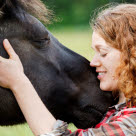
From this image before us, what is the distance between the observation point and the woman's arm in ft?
7.56

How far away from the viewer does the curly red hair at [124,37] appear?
2.45m

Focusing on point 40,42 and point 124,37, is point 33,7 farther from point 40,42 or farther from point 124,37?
point 124,37

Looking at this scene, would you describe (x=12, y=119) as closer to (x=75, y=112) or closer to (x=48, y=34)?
(x=75, y=112)

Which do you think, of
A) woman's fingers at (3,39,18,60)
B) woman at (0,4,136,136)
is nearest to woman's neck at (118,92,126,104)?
woman at (0,4,136,136)

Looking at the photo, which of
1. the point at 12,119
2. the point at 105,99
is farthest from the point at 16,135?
the point at 105,99

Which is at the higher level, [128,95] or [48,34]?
[48,34]

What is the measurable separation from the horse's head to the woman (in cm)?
15

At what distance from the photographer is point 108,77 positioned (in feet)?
8.57

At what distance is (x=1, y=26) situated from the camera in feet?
9.14

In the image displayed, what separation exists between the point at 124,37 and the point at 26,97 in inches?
31.8

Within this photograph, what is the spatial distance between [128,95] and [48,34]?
891 millimetres

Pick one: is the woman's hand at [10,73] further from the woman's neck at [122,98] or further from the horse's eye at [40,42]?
the woman's neck at [122,98]

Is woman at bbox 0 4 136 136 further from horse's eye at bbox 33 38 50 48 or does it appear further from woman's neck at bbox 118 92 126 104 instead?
horse's eye at bbox 33 38 50 48

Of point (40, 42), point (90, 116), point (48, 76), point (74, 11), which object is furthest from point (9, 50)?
point (74, 11)
